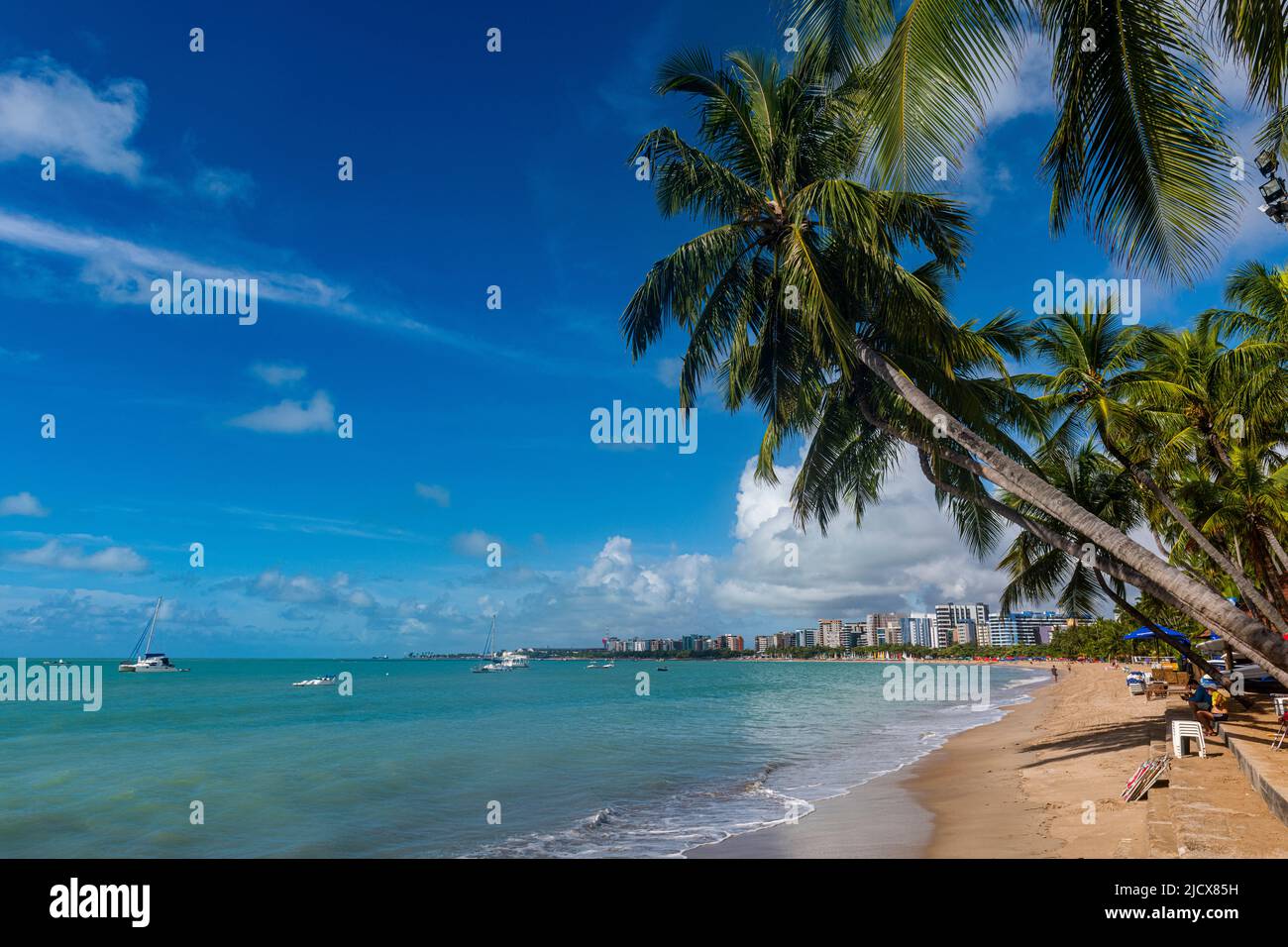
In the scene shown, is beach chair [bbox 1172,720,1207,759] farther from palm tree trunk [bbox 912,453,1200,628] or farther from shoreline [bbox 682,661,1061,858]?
palm tree trunk [bbox 912,453,1200,628]

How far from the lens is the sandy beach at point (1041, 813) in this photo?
7344 millimetres

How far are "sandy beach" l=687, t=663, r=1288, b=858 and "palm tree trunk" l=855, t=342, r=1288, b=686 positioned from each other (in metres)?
2.84

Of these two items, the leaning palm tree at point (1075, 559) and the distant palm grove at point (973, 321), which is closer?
the distant palm grove at point (973, 321)

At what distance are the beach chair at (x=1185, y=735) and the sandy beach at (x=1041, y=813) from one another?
27cm

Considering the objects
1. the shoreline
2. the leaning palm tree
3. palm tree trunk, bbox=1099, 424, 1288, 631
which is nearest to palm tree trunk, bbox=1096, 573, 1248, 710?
the leaning palm tree

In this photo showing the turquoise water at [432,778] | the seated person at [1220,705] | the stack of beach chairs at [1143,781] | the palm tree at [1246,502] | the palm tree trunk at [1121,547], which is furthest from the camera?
the seated person at [1220,705]

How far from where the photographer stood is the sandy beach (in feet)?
24.1

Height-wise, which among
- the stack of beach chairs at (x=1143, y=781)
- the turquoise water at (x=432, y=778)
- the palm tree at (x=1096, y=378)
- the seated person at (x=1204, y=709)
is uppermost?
the palm tree at (x=1096, y=378)

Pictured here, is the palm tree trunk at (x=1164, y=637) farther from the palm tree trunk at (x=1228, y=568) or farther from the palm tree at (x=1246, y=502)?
the palm tree trunk at (x=1228, y=568)

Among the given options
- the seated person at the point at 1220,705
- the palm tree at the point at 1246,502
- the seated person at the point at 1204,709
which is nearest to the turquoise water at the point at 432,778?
the seated person at the point at 1204,709
